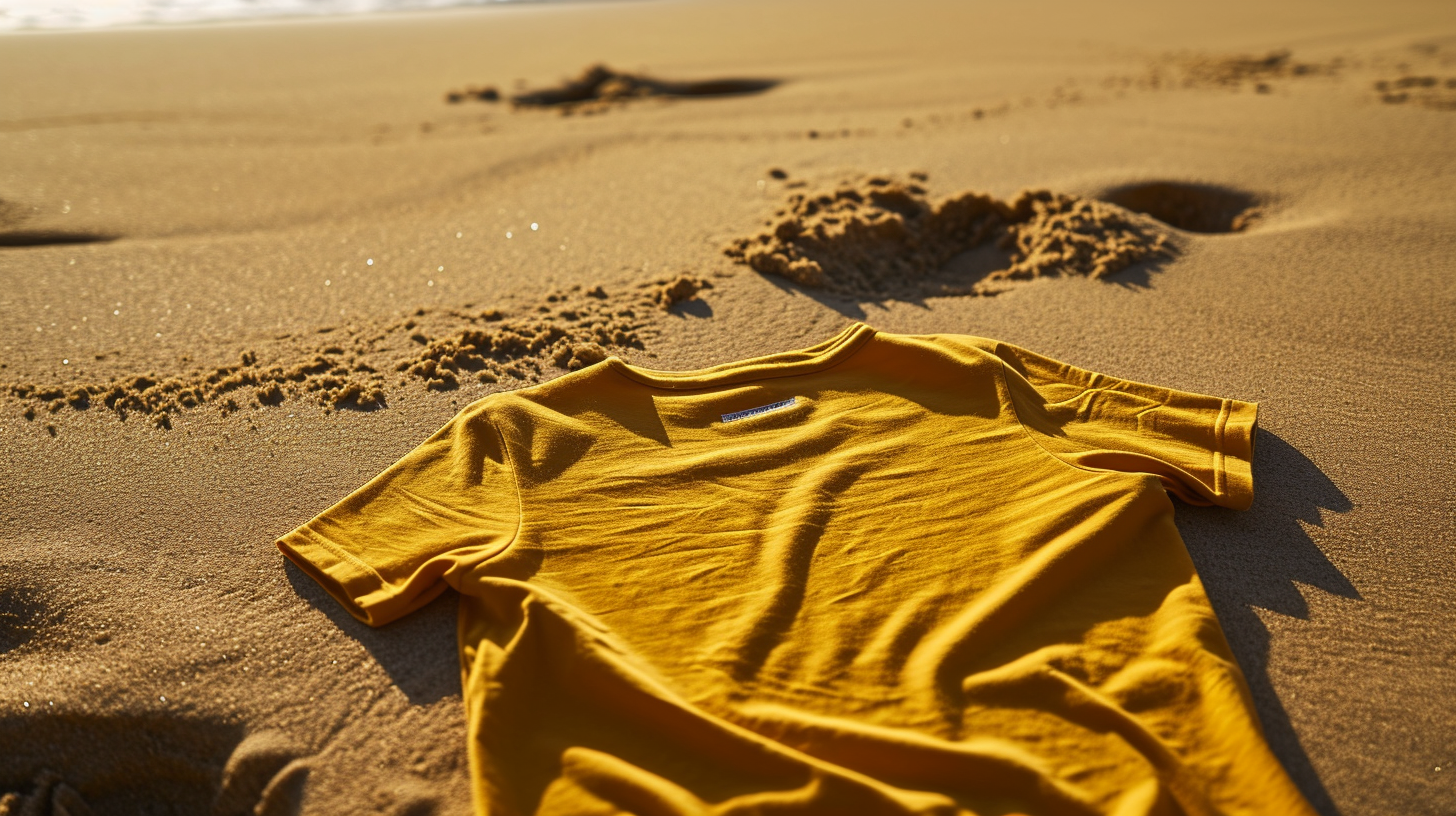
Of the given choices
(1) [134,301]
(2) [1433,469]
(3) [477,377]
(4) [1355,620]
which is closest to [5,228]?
(1) [134,301]

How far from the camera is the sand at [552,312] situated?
1.62 m

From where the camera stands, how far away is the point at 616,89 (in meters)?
5.25

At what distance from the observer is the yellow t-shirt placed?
138cm

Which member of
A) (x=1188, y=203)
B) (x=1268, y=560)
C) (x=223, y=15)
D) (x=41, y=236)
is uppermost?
(x=223, y=15)

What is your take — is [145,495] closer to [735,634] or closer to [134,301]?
[134,301]

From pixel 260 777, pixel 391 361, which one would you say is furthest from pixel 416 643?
pixel 391 361

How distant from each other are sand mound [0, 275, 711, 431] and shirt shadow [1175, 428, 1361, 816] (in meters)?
1.62

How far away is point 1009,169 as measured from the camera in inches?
147

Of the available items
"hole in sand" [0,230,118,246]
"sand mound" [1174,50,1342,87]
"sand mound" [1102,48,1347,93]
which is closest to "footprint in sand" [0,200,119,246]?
"hole in sand" [0,230,118,246]

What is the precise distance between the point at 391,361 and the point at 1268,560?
2325mm

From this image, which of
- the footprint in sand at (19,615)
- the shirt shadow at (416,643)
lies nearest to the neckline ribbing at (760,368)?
the shirt shadow at (416,643)

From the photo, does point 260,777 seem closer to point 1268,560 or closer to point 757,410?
point 757,410

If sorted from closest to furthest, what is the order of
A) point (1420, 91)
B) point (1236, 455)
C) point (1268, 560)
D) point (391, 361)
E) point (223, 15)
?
point (1268, 560), point (1236, 455), point (391, 361), point (1420, 91), point (223, 15)

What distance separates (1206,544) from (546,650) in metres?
1.45
